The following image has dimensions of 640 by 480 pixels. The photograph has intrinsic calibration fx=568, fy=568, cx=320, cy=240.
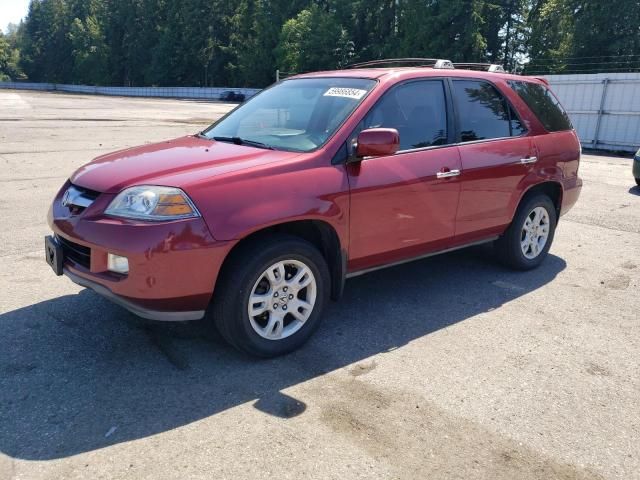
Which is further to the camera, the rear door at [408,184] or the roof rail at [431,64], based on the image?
the roof rail at [431,64]

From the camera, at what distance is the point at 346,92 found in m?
4.23

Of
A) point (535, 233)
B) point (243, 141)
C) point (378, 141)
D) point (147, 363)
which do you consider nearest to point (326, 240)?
point (378, 141)

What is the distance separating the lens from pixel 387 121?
420 cm

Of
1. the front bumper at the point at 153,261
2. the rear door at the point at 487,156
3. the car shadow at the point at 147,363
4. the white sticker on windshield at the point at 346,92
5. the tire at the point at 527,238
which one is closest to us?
the car shadow at the point at 147,363

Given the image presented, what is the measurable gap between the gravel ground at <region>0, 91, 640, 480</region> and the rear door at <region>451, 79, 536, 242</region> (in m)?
0.67

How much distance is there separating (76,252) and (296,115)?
6.11 ft

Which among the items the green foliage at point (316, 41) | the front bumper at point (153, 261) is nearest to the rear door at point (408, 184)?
the front bumper at point (153, 261)

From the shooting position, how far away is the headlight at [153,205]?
3215 mm

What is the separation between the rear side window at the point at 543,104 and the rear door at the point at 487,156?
32cm

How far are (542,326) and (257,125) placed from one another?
2686mm

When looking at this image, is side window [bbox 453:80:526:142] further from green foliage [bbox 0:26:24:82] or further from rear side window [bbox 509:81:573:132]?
green foliage [bbox 0:26:24:82]

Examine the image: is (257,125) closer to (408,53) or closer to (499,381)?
(499,381)

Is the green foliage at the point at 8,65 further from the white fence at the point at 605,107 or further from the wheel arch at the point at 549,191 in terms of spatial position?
the wheel arch at the point at 549,191

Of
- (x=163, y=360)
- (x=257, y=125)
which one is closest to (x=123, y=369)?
(x=163, y=360)
